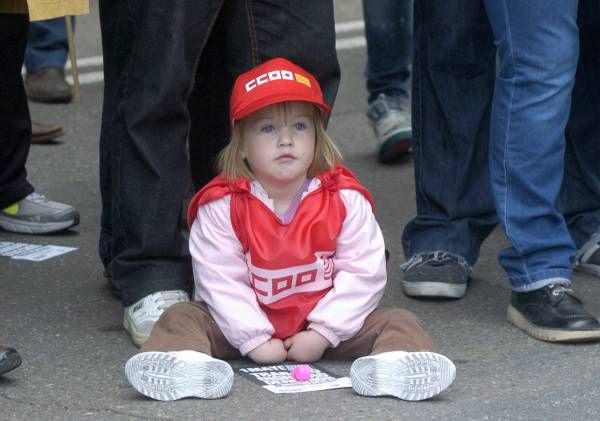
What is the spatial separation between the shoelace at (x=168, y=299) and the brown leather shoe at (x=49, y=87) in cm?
328

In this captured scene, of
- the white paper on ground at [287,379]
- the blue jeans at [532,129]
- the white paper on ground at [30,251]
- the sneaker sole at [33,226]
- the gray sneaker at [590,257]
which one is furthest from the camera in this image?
the sneaker sole at [33,226]

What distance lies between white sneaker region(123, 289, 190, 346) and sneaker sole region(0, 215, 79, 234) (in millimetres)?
1195

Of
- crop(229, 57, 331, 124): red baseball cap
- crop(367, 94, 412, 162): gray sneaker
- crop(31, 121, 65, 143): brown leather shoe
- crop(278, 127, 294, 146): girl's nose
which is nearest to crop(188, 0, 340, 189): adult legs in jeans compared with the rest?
crop(229, 57, 331, 124): red baseball cap

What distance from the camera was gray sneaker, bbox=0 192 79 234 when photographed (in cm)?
506

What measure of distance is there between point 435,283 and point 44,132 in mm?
2577

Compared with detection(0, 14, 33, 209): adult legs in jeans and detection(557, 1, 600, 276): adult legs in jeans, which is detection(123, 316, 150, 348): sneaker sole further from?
detection(557, 1, 600, 276): adult legs in jeans

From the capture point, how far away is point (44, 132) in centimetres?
630

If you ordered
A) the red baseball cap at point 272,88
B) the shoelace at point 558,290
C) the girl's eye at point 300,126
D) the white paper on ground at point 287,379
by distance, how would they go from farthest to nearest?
the shoelace at point 558,290
the girl's eye at point 300,126
the red baseball cap at point 272,88
the white paper on ground at point 287,379

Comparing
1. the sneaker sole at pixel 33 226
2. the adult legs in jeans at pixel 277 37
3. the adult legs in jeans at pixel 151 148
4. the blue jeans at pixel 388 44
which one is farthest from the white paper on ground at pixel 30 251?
the blue jeans at pixel 388 44

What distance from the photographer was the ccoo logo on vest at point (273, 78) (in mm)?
3652

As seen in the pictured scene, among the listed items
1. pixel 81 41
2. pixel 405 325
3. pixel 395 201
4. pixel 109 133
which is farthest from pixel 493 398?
pixel 81 41

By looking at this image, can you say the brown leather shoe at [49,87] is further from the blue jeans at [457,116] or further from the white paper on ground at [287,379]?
the white paper on ground at [287,379]

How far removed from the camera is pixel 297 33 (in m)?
3.85

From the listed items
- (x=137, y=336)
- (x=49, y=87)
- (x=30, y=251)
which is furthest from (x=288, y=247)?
(x=49, y=87)
